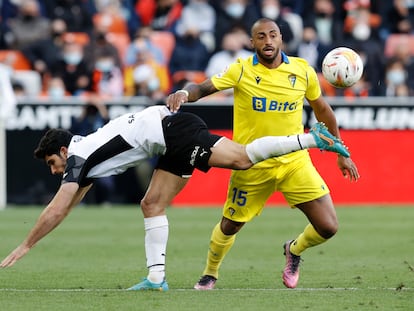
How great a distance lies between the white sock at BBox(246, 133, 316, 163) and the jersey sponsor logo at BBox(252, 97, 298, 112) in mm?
464

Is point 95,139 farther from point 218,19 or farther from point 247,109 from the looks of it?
point 218,19

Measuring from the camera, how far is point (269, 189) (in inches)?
397

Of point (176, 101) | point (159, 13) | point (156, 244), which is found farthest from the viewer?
A: point (159, 13)

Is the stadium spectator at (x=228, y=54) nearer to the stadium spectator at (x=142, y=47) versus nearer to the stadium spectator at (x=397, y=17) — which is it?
the stadium spectator at (x=142, y=47)

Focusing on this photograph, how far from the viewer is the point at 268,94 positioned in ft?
32.3

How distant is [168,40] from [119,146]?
45.7 ft

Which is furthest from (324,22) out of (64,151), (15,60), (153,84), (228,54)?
(64,151)

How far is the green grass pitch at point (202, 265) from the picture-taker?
902cm

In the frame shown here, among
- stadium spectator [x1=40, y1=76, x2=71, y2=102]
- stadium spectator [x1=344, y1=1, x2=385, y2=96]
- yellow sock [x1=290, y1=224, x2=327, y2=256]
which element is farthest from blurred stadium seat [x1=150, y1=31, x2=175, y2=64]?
yellow sock [x1=290, y1=224, x2=327, y2=256]

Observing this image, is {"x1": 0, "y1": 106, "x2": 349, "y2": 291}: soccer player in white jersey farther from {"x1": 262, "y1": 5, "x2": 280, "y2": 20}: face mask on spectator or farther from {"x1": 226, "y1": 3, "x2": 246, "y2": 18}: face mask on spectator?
{"x1": 226, "y1": 3, "x2": 246, "y2": 18}: face mask on spectator

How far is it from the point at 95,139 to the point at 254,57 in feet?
5.15

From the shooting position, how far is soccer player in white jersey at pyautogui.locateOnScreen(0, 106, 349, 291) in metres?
9.41

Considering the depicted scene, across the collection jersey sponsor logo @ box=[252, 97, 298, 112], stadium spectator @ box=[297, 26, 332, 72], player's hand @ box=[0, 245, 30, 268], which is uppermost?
jersey sponsor logo @ box=[252, 97, 298, 112]

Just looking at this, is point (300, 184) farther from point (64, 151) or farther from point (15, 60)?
point (15, 60)
